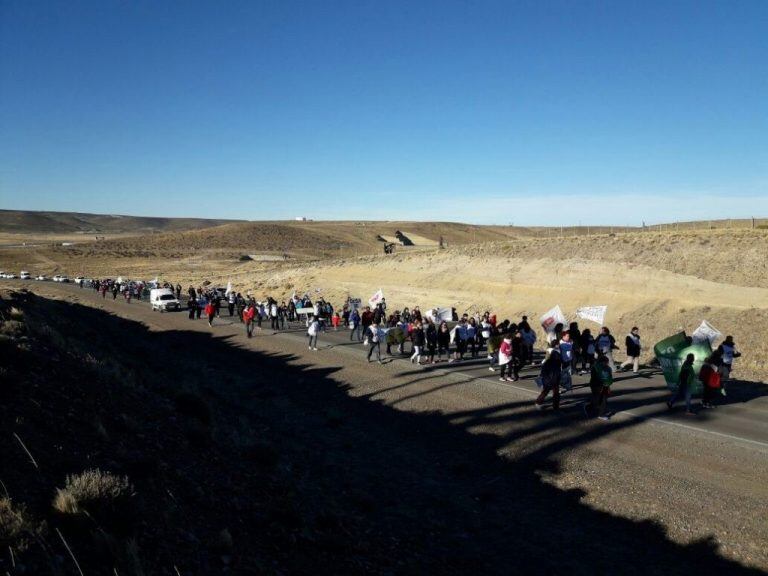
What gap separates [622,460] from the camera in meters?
11.2

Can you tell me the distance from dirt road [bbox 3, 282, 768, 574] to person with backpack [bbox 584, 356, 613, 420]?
0.37 meters

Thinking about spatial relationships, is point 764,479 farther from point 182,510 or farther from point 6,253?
point 6,253

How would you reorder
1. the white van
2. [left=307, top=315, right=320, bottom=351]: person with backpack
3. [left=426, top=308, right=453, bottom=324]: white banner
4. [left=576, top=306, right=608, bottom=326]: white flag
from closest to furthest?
[left=576, top=306, right=608, bottom=326]: white flag < [left=307, top=315, right=320, bottom=351]: person with backpack < [left=426, top=308, right=453, bottom=324]: white banner < the white van

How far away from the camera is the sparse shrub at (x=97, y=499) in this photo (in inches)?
228

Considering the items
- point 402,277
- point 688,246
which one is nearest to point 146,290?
point 402,277

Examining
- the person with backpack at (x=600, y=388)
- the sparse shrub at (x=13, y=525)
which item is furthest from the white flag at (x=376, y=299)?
the sparse shrub at (x=13, y=525)

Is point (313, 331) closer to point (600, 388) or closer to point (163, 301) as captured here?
point (600, 388)

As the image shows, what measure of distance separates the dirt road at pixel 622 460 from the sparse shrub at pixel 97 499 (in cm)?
495

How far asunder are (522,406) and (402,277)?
37.5 metres

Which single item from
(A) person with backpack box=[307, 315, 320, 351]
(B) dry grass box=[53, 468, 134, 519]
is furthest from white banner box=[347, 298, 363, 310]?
(B) dry grass box=[53, 468, 134, 519]

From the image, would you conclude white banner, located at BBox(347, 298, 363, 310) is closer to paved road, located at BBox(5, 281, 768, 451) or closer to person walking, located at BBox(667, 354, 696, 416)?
paved road, located at BBox(5, 281, 768, 451)

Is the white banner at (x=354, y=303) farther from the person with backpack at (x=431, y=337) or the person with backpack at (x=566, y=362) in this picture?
the person with backpack at (x=566, y=362)

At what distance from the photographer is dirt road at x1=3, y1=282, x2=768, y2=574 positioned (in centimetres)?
844

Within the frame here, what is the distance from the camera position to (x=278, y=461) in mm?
10156
